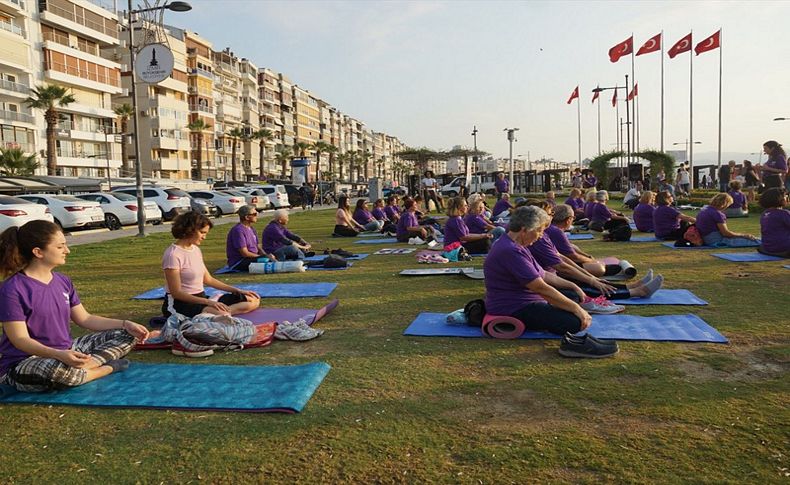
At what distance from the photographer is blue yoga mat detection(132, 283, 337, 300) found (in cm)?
826

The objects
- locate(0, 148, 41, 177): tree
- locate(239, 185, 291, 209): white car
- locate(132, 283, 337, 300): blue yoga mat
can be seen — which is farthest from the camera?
locate(0, 148, 41, 177): tree

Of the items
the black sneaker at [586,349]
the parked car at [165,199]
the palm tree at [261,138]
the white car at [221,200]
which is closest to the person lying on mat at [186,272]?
the black sneaker at [586,349]

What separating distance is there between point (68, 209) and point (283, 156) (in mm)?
75101

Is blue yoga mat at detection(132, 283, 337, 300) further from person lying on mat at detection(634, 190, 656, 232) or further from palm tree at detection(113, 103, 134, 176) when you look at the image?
palm tree at detection(113, 103, 134, 176)

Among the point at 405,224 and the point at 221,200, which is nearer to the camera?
the point at 405,224

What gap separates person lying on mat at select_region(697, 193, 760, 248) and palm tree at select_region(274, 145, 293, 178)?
282ft

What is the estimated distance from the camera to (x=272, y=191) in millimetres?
37594

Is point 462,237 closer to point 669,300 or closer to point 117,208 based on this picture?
point 669,300

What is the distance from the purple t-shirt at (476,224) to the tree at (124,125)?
174ft

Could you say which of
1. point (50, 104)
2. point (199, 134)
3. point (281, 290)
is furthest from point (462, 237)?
point (199, 134)

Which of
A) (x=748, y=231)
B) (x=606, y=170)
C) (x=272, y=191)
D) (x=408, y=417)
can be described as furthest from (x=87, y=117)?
(x=408, y=417)

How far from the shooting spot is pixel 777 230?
1009 cm

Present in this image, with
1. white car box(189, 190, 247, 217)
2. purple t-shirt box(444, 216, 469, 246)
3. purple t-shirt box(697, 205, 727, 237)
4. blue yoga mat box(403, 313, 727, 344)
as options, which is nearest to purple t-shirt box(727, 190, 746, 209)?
purple t-shirt box(697, 205, 727, 237)

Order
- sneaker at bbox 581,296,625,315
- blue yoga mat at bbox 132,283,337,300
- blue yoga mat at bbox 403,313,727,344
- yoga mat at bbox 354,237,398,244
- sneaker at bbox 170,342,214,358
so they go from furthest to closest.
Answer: yoga mat at bbox 354,237,398,244
blue yoga mat at bbox 132,283,337,300
sneaker at bbox 581,296,625,315
blue yoga mat at bbox 403,313,727,344
sneaker at bbox 170,342,214,358
